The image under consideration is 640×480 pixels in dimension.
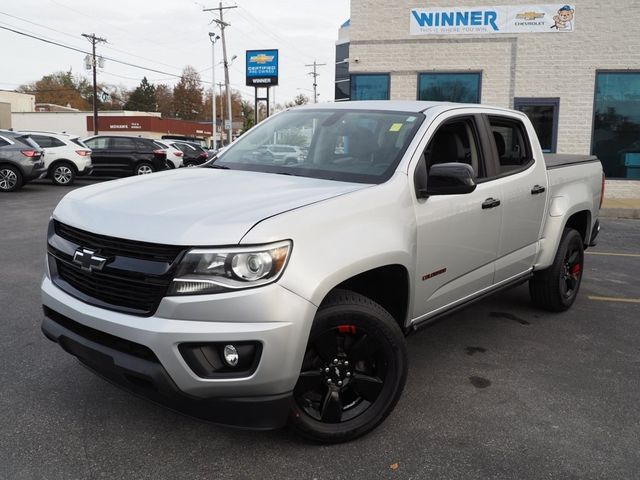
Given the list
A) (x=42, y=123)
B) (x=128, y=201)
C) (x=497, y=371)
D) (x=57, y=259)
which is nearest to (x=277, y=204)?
(x=128, y=201)

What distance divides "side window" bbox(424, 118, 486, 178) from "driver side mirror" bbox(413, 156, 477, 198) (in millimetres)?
547

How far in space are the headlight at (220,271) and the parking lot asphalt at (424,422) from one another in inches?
36.3

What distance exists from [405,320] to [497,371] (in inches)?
41.4

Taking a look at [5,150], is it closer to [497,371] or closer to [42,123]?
[497,371]

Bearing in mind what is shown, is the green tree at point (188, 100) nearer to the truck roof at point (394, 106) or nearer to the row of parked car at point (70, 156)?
the row of parked car at point (70, 156)

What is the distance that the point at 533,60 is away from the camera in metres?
15.3

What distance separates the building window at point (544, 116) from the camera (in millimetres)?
15461

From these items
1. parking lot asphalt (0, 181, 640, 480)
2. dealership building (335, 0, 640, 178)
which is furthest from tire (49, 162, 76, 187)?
parking lot asphalt (0, 181, 640, 480)

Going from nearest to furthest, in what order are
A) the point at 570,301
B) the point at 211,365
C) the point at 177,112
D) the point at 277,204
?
the point at 211,365 < the point at 277,204 < the point at 570,301 < the point at 177,112

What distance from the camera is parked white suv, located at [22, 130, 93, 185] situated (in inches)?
674

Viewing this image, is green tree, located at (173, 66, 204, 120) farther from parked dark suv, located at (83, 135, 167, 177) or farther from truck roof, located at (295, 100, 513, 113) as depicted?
truck roof, located at (295, 100, 513, 113)

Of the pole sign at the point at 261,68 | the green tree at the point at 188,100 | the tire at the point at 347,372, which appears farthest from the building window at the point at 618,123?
the green tree at the point at 188,100

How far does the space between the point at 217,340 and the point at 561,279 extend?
381 cm

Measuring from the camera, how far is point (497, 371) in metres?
4.05
